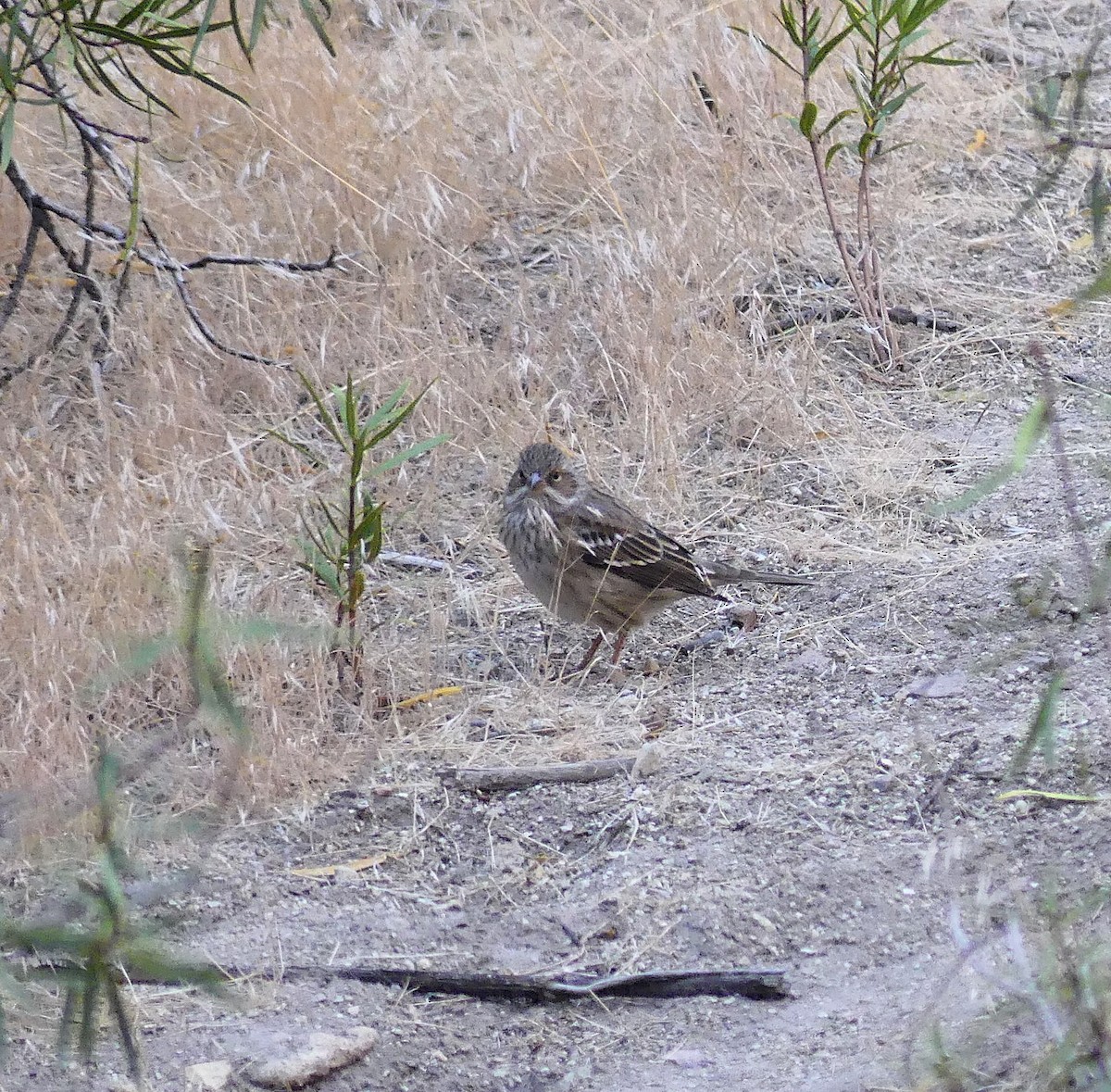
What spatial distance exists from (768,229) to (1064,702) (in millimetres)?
3247

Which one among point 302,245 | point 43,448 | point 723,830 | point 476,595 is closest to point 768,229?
point 302,245

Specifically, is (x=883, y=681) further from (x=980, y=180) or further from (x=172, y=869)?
(x=980, y=180)

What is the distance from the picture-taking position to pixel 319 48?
7508 mm

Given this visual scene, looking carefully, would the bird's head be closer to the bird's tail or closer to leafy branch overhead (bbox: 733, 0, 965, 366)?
the bird's tail

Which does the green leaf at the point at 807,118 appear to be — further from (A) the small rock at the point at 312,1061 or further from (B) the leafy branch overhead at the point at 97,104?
(A) the small rock at the point at 312,1061

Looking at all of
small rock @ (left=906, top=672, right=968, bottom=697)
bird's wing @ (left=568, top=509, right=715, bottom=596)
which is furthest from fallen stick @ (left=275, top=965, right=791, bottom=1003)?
bird's wing @ (left=568, top=509, right=715, bottom=596)

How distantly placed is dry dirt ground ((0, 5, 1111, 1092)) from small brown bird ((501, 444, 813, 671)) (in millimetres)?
154

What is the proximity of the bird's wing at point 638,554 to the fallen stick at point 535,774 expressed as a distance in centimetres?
89

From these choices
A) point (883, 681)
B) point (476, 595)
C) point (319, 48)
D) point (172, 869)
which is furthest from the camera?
point (319, 48)

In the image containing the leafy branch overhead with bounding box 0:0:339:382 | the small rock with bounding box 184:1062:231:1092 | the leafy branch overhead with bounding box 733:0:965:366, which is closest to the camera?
the small rock with bounding box 184:1062:231:1092

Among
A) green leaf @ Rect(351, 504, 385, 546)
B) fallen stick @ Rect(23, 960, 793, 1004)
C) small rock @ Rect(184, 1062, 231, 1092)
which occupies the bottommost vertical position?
small rock @ Rect(184, 1062, 231, 1092)

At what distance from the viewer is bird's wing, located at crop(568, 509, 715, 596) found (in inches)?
199

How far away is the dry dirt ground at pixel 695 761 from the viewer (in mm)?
3365

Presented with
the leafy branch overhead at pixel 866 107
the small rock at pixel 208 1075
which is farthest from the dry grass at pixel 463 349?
the small rock at pixel 208 1075
